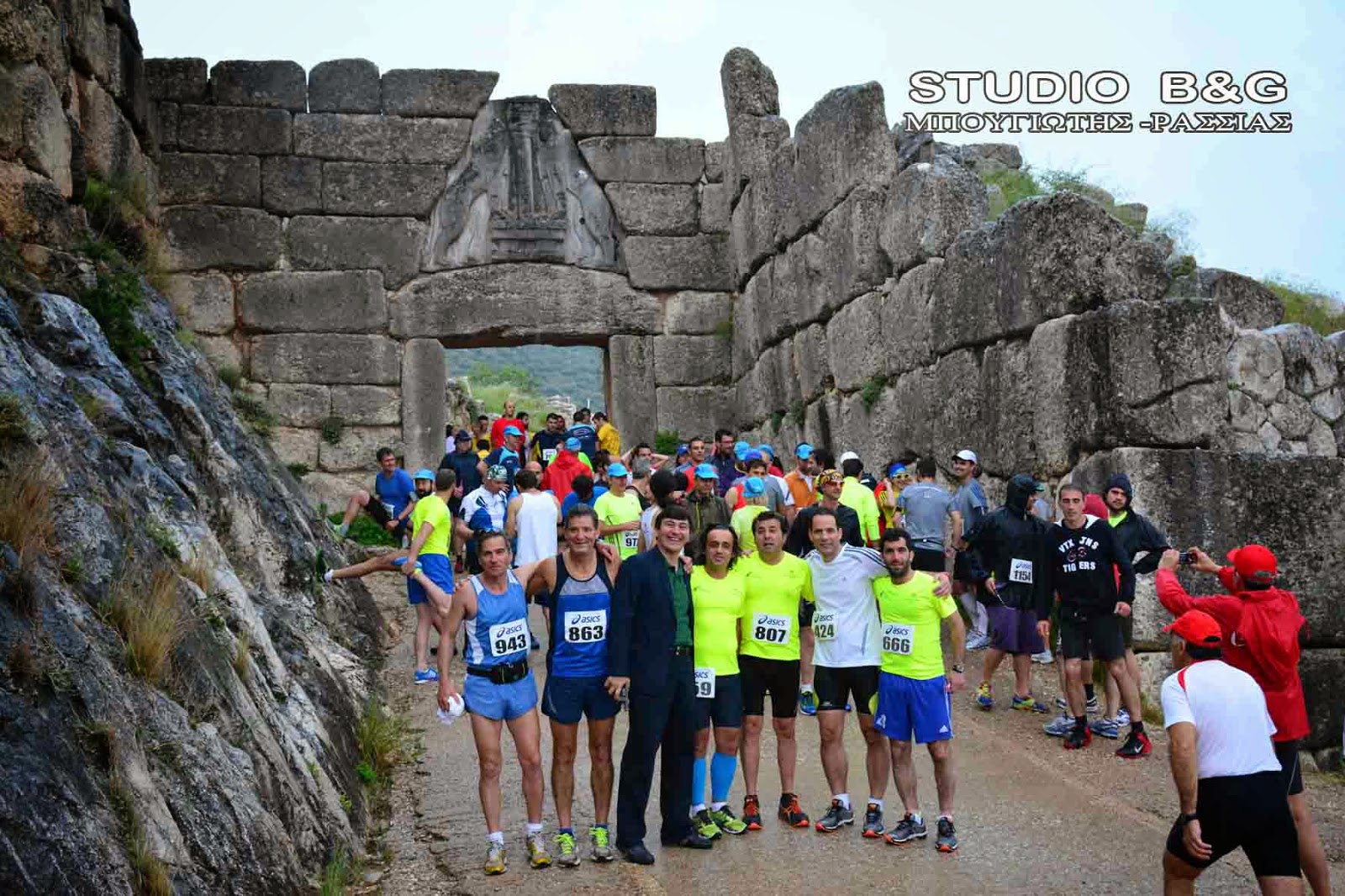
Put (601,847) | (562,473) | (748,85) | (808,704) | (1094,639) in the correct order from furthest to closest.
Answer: (748,85) → (562,473) → (808,704) → (1094,639) → (601,847)

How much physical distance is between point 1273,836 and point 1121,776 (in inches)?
102

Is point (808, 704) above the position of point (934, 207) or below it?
below

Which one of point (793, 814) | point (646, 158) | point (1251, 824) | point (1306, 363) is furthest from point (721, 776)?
point (646, 158)

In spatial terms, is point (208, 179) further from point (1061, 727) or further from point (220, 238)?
point (1061, 727)

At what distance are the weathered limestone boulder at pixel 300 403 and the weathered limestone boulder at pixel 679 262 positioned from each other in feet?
12.1

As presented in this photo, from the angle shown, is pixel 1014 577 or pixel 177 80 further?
pixel 177 80

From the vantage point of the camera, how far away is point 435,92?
15.4 m

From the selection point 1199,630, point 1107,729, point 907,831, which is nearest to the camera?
point 1199,630

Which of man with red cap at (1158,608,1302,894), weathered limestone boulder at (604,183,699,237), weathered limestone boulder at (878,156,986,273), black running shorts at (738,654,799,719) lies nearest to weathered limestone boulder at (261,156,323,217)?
weathered limestone boulder at (604,183,699,237)

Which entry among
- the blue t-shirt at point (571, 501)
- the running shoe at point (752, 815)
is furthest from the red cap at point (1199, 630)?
the blue t-shirt at point (571, 501)

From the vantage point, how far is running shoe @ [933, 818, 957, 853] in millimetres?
6102

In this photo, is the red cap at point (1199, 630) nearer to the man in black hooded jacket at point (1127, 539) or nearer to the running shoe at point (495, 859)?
the man in black hooded jacket at point (1127, 539)

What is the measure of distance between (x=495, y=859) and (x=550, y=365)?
52049mm

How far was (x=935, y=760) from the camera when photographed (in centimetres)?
623
